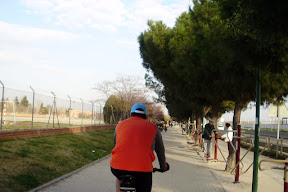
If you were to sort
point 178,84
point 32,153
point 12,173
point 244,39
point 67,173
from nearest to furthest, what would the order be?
point 244,39 → point 12,173 → point 67,173 → point 32,153 → point 178,84

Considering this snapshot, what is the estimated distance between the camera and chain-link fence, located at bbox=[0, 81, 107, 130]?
13.4m

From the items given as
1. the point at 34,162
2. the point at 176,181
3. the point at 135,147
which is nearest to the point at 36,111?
the point at 34,162

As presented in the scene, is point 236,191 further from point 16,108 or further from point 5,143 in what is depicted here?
point 16,108

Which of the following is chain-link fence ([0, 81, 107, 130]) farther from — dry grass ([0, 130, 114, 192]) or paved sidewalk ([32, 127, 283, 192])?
paved sidewalk ([32, 127, 283, 192])

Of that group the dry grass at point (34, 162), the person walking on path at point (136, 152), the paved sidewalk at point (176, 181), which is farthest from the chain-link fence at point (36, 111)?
the person walking on path at point (136, 152)

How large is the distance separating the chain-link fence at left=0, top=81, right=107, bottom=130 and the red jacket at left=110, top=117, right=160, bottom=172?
9459mm

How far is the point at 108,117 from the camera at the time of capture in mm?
34969

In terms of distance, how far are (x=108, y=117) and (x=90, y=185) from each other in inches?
1046

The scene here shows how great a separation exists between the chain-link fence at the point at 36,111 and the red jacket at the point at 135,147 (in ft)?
31.0

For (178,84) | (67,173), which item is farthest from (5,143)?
(178,84)

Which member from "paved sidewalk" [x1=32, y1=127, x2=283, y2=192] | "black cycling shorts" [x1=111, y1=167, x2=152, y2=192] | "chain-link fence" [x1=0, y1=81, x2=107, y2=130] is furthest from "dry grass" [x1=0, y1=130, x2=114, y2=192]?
"black cycling shorts" [x1=111, y1=167, x2=152, y2=192]

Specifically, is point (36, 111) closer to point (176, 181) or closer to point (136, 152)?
point (176, 181)

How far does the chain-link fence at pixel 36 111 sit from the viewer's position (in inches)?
527

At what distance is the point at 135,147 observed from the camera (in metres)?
4.05
